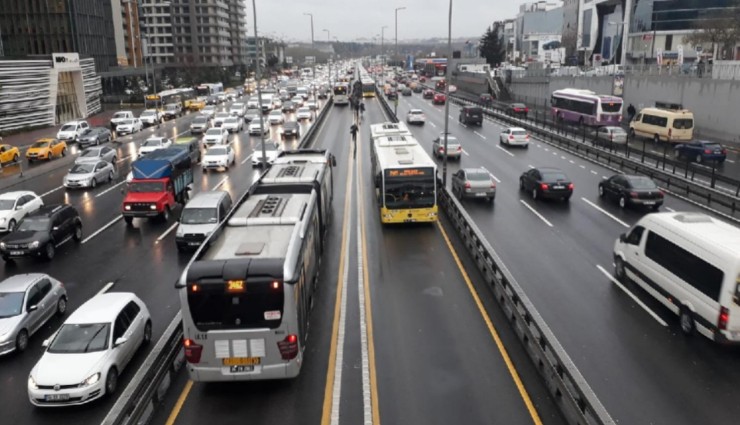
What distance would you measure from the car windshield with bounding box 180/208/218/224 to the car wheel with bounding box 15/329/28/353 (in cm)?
821

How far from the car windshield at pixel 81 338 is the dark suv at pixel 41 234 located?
9965mm

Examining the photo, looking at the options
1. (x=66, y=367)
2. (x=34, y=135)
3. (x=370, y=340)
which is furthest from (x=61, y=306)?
(x=34, y=135)

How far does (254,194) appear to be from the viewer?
18625mm

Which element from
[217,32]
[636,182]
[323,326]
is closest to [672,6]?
[636,182]

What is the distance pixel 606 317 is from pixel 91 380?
12.6 metres

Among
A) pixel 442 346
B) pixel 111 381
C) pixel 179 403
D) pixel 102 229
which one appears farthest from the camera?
pixel 102 229

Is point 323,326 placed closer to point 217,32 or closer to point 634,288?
point 634,288

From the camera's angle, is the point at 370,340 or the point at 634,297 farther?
the point at 634,297

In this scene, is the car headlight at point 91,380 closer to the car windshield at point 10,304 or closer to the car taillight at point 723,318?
the car windshield at point 10,304

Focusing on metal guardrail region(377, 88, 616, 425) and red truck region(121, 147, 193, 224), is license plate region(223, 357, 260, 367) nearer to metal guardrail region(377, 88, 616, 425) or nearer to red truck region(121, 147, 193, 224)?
metal guardrail region(377, 88, 616, 425)

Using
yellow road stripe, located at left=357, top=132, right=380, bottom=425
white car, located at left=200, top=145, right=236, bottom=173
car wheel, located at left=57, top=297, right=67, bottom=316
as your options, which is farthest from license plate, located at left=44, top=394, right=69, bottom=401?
white car, located at left=200, top=145, right=236, bottom=173

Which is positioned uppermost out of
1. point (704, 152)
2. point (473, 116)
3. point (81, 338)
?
point (473, 116)

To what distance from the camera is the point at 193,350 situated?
1104 centimetres

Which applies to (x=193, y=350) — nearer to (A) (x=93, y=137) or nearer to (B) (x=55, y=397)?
(B) (x=55, y=397)
